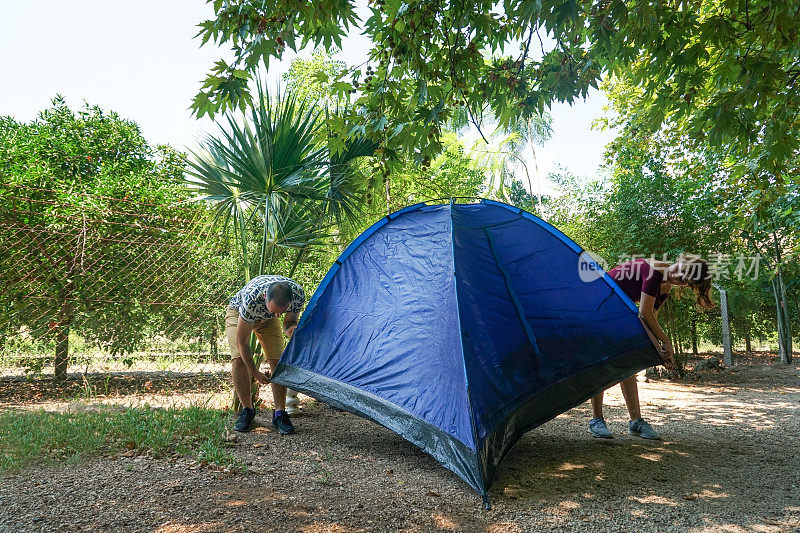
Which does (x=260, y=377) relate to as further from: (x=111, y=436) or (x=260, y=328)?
(x=111, y=436)

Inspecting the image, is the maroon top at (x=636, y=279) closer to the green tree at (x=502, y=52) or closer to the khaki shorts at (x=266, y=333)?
the green tree at (x=502, y=52)

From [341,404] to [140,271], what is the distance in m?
3.26

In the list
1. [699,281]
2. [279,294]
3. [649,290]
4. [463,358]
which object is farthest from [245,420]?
[699,281]

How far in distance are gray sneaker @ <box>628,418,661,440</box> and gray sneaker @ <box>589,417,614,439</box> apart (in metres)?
0.20

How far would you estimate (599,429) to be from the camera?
3684 millimetres

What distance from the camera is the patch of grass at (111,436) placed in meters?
2.80

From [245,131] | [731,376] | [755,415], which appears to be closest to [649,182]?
[731,376]

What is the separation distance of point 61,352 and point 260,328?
279 centimetres

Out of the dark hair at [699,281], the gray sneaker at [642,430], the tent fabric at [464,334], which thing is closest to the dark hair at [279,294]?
the tent fabric at [464,334]

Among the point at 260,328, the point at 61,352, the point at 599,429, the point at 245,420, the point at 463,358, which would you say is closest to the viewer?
the point at 463,358

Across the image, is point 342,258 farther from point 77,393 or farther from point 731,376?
point 731,376

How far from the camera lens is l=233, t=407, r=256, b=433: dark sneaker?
11.5ft

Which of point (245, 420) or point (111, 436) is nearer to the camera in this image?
point (111, 436)

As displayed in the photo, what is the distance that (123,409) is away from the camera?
4.08 metres
